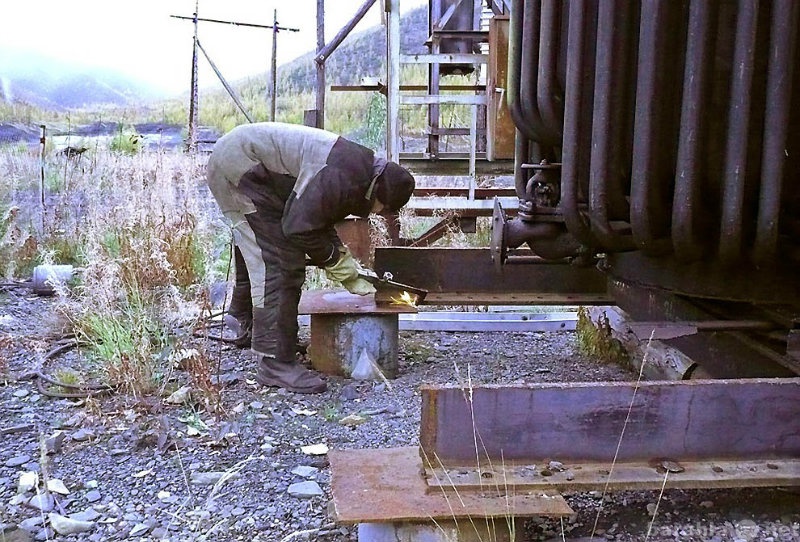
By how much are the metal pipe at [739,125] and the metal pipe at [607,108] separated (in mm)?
402

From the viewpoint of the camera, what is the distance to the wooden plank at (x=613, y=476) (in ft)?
7.84

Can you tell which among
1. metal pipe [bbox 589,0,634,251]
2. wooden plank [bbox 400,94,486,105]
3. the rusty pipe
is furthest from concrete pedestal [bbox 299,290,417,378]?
wooden plank [bbox 400,94,486,105]

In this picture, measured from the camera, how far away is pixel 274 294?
15.0 feet

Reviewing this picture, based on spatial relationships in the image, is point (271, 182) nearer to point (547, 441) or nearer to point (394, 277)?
point (394, 277)

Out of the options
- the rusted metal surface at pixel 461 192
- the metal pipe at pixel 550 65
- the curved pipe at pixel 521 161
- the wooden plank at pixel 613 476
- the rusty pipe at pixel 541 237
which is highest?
the metal pipe at pixel 550 65

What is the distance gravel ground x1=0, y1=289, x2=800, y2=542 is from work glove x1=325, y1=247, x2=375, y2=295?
0.58 m

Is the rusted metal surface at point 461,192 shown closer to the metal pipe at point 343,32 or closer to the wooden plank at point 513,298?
the metal pipe at point 343,32

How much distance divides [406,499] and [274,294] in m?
2.41

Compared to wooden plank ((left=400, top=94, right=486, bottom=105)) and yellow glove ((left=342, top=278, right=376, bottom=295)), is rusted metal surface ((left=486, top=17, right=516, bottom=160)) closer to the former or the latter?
wooden plank ((left=400, top=94, right=486, bottom=105))

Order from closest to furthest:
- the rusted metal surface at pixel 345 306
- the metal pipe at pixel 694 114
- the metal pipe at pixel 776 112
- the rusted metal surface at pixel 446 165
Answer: the metal pipe at pixel 776 112 → the metal pipe at pixel 694 114 → the rusted metal surface at pixel 345 306 → the rusted metal surface at pixel 446 165

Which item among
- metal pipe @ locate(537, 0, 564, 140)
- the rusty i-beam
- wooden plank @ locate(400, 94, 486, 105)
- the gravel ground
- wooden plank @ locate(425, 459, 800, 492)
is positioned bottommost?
the gravel ground

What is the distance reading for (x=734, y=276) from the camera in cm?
325

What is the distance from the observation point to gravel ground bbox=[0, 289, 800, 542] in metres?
2.76

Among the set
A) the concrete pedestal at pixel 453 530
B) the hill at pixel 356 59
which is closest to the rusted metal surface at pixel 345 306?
the concrete pedestal at pixel 453 530
